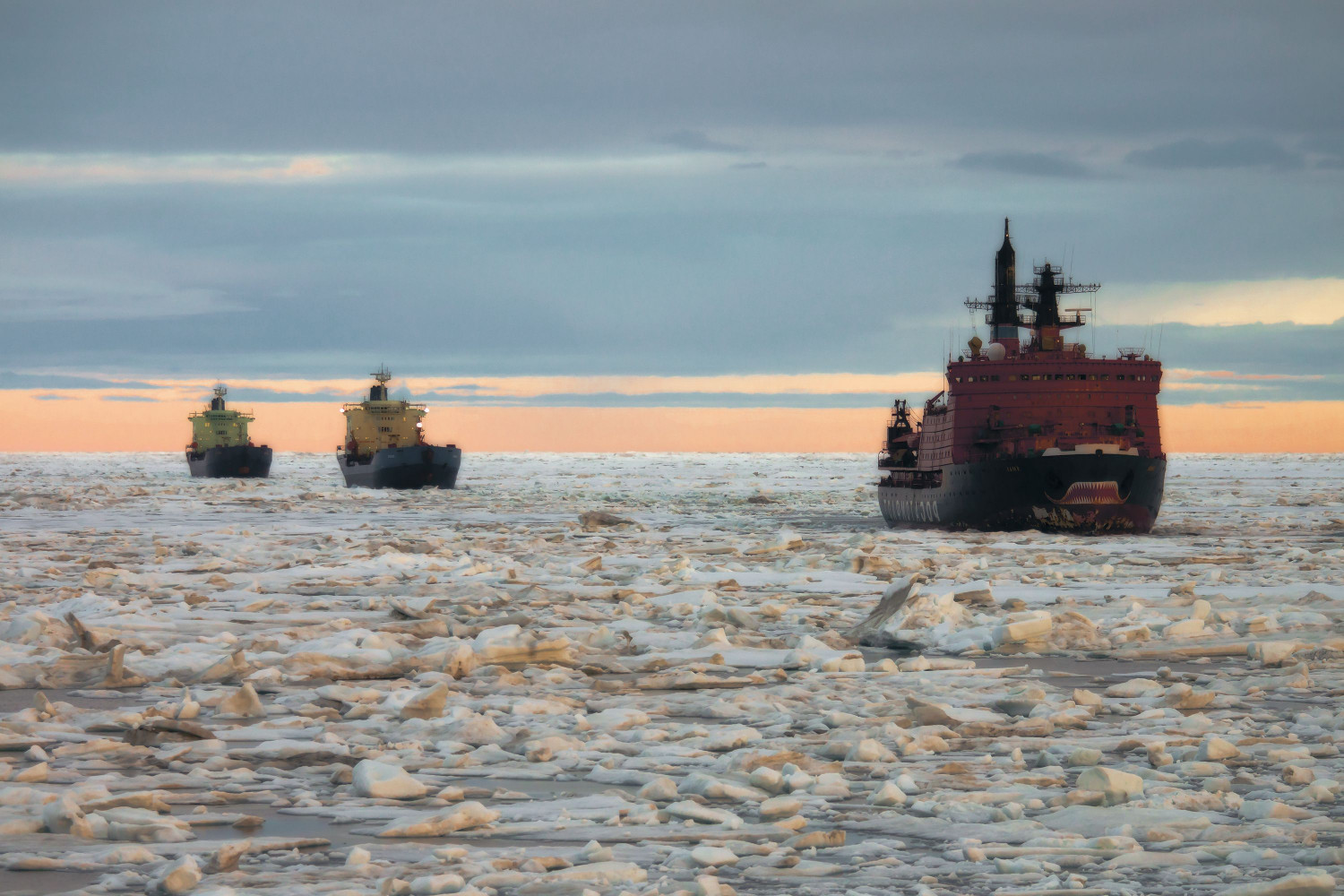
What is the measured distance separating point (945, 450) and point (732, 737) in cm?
Answer: 3325

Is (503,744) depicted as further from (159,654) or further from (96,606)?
(96,606)

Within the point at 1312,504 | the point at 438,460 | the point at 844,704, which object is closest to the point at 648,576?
the point at 844,704

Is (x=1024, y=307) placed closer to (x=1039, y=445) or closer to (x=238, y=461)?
(x=1039, y=445)

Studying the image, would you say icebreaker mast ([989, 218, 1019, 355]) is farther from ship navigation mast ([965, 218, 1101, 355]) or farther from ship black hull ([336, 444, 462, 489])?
ship black hull ([336, 444, 462, 489])

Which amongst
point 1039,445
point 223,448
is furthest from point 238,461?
point 1039,445

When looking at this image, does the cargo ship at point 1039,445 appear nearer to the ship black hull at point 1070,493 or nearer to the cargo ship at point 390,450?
the ship black hull at point 1070,493

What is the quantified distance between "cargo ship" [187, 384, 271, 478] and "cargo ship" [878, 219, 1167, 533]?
6458 centimetres

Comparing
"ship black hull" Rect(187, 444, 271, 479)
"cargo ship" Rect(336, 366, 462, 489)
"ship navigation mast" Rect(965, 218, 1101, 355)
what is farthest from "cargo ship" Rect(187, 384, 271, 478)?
"ship navigation mast" Rect(965, 218, 1101, 355)

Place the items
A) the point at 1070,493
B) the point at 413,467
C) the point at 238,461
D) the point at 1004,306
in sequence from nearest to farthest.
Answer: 1. the point at 1070,493
2. the point at 1004,306
3. the point at 413,467
4. the point at 238,461

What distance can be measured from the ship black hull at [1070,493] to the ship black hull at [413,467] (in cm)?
3879

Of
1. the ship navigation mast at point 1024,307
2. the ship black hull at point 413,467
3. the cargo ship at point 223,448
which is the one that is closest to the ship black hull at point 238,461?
the cargo ship at point 223,448

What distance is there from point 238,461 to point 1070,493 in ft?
246

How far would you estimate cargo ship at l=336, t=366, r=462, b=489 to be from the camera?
228 feet

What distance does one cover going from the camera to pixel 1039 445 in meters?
37.4
